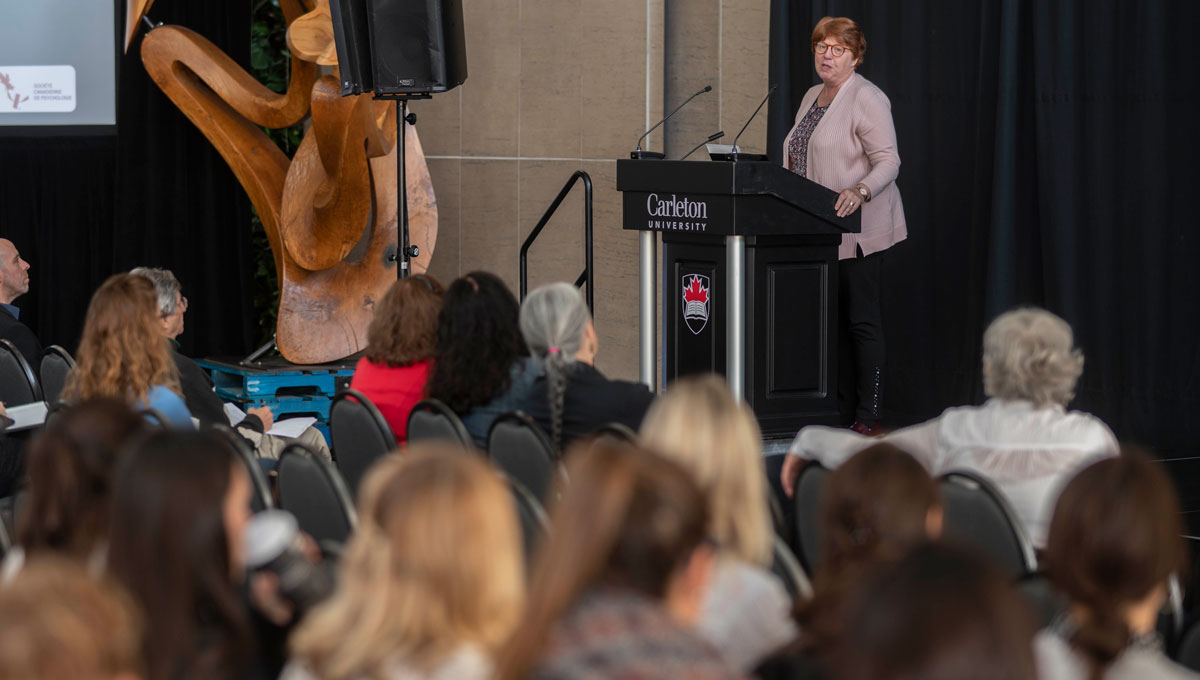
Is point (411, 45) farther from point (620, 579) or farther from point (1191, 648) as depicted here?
point (620, 579)

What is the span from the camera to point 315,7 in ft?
20.4

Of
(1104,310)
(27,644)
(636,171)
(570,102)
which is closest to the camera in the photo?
(27,644)

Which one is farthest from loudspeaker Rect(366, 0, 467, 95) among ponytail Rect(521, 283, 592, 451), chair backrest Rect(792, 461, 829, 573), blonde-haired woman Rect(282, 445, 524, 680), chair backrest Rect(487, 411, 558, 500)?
blonde-haired woman Rect(282, 445, 524, 680)

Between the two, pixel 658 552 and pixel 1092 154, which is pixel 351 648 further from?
pixel 1092 154

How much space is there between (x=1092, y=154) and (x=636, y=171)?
1.96 meters

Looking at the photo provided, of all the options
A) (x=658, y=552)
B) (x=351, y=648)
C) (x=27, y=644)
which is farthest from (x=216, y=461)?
(x=658, y=552)

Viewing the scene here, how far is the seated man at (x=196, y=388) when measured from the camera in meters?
3.72

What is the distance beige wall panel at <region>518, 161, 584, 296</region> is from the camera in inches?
284

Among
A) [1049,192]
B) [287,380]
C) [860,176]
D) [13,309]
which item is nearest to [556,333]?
[860,176]

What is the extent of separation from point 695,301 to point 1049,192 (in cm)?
179

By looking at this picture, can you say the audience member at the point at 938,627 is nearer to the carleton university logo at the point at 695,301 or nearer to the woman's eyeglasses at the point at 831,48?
the carleton university logo at the point at 695,301

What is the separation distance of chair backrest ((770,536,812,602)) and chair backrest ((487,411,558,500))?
2.18 ft

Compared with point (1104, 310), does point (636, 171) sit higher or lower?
higher

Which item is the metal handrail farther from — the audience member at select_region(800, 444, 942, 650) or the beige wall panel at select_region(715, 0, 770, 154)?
the audience member at select_region(800, 444, 942, 650)
